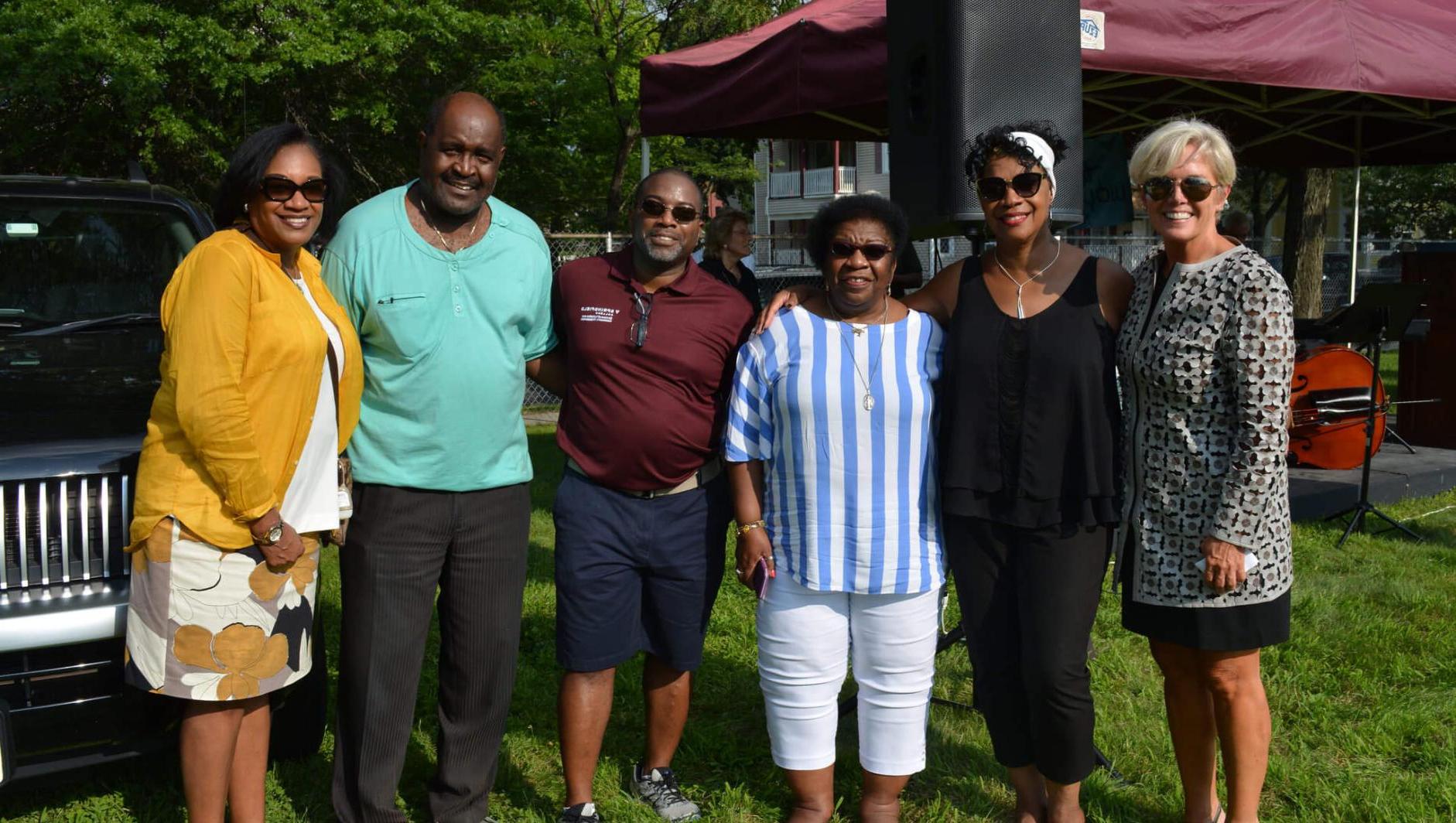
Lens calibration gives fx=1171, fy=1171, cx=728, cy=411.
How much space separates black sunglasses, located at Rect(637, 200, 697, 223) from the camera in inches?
128

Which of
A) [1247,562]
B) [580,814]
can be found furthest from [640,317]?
[1247,562]

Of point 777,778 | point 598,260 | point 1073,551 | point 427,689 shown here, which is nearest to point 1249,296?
point 1073,551

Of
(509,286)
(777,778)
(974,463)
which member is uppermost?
(509,286)

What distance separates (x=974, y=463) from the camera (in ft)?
9.83

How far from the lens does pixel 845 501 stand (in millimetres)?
3041

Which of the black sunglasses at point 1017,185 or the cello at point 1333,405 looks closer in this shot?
the black sunglasses at point 1017,185

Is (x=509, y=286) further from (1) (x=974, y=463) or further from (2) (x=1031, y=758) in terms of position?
(2) (x=1031, y=758)

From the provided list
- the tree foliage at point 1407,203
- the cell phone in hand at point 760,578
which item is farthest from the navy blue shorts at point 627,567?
the tree foliage at point 1407,203

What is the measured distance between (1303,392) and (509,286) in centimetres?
631

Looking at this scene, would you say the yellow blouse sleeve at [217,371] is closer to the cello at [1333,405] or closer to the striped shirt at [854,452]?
the striped shirt at [854,452]

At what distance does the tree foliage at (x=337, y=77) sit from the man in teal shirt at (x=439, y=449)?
10356 millimetres

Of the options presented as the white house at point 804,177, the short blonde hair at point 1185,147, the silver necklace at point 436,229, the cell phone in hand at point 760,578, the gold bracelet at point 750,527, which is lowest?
the cell phone in hand at point 760,578

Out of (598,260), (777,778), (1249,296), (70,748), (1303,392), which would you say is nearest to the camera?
(1249,296)

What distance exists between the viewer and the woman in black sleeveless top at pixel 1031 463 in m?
2.95
